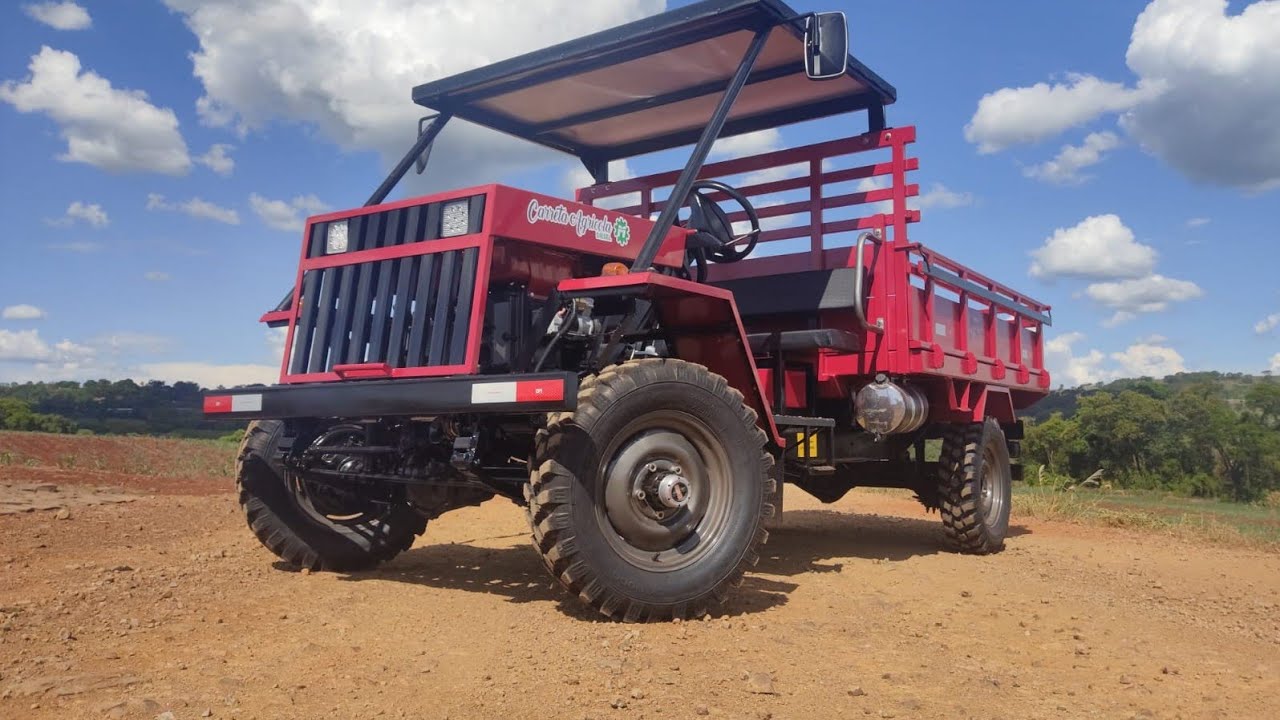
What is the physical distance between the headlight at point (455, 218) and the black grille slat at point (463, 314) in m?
0.15

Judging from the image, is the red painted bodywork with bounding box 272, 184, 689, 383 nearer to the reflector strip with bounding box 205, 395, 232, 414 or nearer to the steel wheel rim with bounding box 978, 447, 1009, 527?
the reflector strip with bounding box 205, 395, 232, 414

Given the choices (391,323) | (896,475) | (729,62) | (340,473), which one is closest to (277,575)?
(340,473)

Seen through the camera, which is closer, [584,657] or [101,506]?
[584,657]

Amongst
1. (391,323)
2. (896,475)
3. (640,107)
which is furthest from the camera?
(896,475)

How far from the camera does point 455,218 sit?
4.95m

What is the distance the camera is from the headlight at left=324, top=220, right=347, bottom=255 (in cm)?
544

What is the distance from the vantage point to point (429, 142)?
6754 millimetres

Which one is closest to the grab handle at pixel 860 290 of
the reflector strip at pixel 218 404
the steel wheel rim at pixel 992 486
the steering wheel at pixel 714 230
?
the steering wheel at pixel 714 230

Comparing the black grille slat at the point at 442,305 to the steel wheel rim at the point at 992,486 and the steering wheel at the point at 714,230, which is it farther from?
the steel wheel rim at the point at 992,486

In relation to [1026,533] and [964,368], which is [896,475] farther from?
[1026,533]

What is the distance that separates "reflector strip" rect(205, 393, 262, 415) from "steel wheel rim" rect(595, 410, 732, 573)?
6.43 ft

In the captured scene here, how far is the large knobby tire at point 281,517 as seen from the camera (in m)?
5.55

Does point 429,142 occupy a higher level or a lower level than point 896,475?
higher

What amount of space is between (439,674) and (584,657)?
57cm
